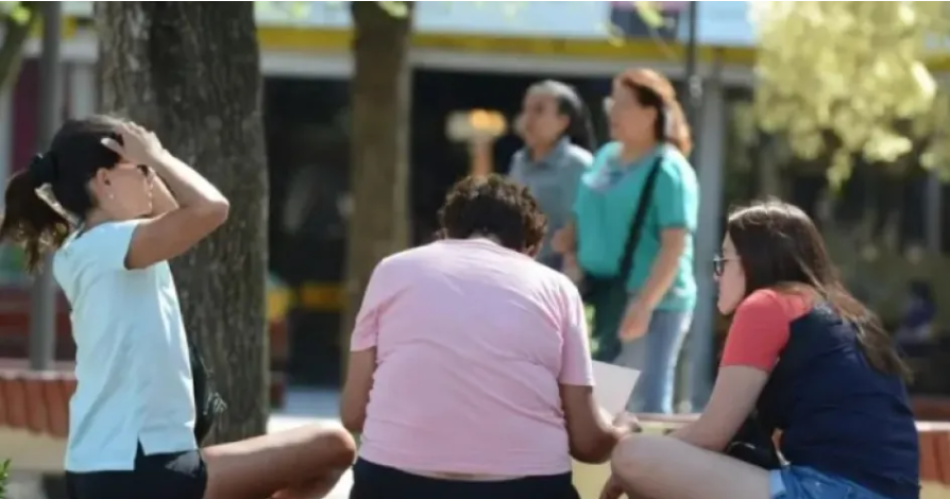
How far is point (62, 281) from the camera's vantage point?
15.5 feet

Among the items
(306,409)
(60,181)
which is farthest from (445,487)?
(306,409)

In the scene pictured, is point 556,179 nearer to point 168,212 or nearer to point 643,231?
point 643,231

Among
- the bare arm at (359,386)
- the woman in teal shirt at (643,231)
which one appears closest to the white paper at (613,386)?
the bare arm at (359,386)

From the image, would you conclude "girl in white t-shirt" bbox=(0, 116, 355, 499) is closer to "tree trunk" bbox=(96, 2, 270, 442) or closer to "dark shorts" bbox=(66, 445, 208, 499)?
"dark shorts" bbox=(66, 445, 208, 499)

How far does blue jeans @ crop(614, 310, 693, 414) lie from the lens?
7.33 metres

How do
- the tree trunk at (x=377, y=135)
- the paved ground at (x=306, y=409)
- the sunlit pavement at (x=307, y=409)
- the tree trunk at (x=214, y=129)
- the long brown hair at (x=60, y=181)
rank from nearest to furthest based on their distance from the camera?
the long brown hair at (x=60, y=181)
the tree trunk at (x=214, y=129)
the tree trunk at (x=377, y=135)
the paved ground at (x=306, y=409)
the sunlit pavement at (x=307, y=409)

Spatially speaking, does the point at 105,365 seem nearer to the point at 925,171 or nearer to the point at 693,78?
the point at 693,78

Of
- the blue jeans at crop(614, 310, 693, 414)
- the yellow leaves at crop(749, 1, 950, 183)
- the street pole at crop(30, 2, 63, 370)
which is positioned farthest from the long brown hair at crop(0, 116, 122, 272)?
the yellow leaves at crop(749, 1, 950, 183)

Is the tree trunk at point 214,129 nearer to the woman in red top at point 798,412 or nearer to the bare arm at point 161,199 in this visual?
the bare arm at point 161,199

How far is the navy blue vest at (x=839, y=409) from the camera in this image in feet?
14.9

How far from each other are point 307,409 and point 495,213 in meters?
11.9

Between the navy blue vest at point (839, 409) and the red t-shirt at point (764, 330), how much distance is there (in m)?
0.02

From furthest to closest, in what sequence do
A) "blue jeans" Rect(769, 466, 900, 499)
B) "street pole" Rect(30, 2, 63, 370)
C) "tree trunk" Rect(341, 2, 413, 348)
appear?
1. "tree trunk" Rect(341, 2, 413, 348)
2. "street pole" Rect(30, 2, 63, 370)
3. "blue jeans" Rect(769, 466, 900, 499)

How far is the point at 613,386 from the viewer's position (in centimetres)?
512
